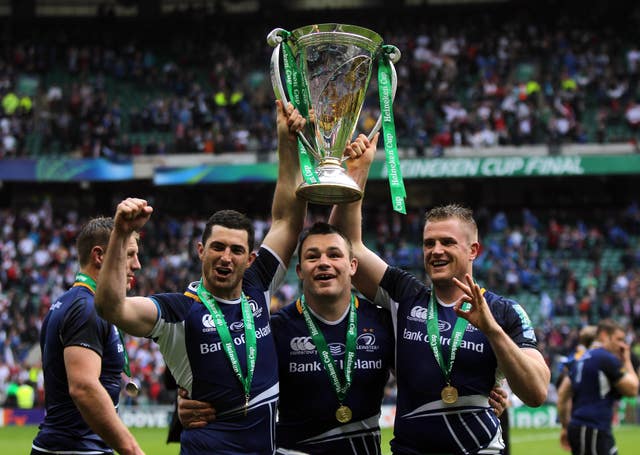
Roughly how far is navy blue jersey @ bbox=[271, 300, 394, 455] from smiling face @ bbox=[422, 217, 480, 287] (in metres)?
0.50

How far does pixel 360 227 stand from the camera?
5.75 m

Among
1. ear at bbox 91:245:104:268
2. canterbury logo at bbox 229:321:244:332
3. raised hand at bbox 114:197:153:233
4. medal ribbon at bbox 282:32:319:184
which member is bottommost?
canterbury logo at bbox 229:321:244:332

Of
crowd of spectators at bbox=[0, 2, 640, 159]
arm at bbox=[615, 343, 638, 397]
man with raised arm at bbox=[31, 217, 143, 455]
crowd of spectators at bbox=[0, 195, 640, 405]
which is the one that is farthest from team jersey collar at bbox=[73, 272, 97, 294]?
crowd of spectators at bbox=[0, 2, 640, 159]

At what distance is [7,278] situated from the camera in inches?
1038

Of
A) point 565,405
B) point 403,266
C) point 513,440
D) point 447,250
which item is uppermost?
point 403,266

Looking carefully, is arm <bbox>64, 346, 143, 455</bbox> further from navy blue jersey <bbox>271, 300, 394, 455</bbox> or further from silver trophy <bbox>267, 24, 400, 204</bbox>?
silver trophy <bbox>267, 24, 400, 204</bbox>

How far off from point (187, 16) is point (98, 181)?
7517 millimetres

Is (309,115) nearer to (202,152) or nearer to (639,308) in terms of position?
(639,308)

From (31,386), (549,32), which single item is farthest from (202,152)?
(549,32)

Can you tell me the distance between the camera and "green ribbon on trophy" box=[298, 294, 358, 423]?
501 cm

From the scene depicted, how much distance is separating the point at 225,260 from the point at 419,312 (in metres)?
1.07

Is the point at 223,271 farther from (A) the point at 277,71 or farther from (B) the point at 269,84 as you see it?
(B) the point at 269,84

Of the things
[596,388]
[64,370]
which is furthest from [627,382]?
[64,370]

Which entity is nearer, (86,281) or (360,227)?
(86,281)
